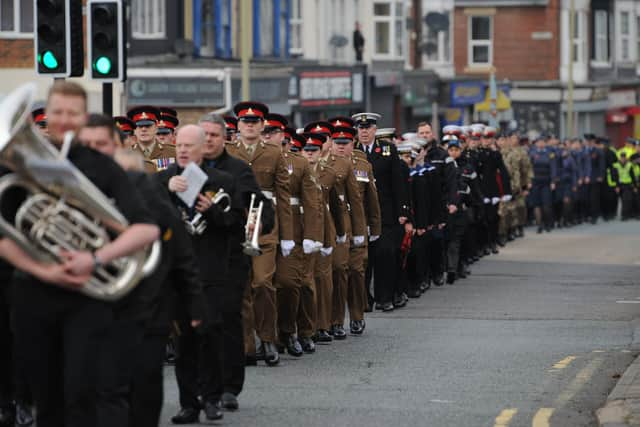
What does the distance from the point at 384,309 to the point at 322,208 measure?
4.51 meters

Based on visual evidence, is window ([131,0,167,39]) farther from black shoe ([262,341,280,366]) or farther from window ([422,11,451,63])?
black shoe ([262,341,280,366])

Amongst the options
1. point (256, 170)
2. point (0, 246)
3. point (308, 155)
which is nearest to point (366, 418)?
point (256, 170)

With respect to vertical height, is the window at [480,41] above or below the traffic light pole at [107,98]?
above

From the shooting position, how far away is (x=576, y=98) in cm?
7038

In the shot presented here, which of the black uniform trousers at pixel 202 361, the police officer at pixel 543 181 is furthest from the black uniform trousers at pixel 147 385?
the police officer at pixel 543 181

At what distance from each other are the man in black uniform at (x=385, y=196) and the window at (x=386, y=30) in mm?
35898

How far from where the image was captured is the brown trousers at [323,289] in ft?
53.8

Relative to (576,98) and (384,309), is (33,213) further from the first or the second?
(576,98)

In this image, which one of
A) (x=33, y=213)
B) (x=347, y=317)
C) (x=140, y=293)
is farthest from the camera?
(x=347, y=317)

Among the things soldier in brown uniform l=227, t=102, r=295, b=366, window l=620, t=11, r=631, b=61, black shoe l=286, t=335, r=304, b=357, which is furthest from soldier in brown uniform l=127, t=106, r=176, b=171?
window l=620, t=11, r=631, b=61

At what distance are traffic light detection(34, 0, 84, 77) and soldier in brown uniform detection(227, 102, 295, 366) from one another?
2427mm

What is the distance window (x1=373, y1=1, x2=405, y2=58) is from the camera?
55.8 meters

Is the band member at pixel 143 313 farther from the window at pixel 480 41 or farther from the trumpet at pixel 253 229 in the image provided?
the window at pixel 480 41

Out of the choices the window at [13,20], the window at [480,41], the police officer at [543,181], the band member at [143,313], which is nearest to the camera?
the band member at [143,313]
